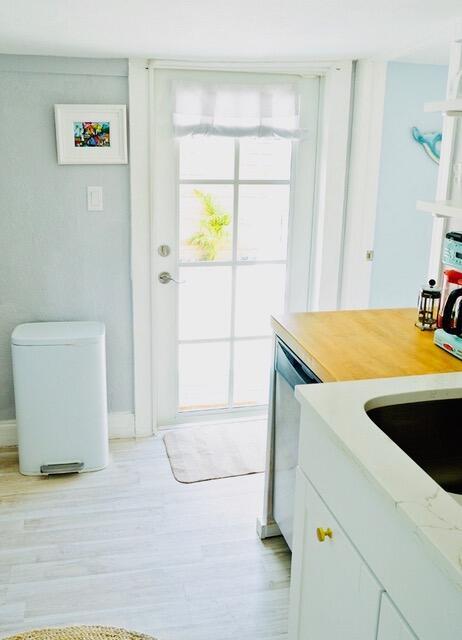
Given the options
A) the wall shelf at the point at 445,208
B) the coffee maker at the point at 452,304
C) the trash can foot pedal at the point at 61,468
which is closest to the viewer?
the wall shelf at the point at 445,208

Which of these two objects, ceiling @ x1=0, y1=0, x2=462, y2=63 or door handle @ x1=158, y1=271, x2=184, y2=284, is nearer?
ceiling @ x1=0, y1=0, x2=462, y2=63

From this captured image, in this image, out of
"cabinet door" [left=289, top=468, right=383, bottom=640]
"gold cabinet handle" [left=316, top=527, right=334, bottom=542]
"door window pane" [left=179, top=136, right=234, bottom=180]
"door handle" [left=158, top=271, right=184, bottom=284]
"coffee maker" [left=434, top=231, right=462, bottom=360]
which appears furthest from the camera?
"door handle" [left=158, top=271, right=184, bottom=284]

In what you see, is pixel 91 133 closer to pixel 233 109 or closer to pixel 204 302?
pixel 233 109

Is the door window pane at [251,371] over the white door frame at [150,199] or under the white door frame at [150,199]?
under

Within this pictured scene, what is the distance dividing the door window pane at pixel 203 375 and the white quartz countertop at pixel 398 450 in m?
1.81

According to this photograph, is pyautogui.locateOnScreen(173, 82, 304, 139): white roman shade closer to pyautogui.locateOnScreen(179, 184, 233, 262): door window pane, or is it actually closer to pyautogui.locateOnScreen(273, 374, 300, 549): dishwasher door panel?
pyautogui.locateOnScreen(179, 184, 233, 262): door window pane

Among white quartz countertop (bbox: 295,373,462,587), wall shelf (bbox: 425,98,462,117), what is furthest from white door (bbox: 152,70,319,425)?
white quartz countertop (bbox: 295,373,462,587)

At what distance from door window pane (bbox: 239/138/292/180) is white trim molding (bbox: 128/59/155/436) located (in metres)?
0.48

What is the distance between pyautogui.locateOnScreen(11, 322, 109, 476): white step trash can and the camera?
2859mm

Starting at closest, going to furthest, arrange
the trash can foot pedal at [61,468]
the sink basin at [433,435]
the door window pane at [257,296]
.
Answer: the sink basin at [433,435] → the trash can foot pedal at [61,468] → the door window pane at [257,296]

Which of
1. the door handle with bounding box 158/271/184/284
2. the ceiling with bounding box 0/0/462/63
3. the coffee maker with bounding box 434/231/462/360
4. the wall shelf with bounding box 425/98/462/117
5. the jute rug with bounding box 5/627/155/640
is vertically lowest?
the jute rug with bounding box 5/627/155/640

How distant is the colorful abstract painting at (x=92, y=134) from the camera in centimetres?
294

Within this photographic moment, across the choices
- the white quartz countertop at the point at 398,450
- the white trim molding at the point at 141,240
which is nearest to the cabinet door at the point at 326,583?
the white quartz countertop at the point at 398,450

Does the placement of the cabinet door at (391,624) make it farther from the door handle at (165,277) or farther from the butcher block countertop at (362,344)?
the door handle at (165,277)
